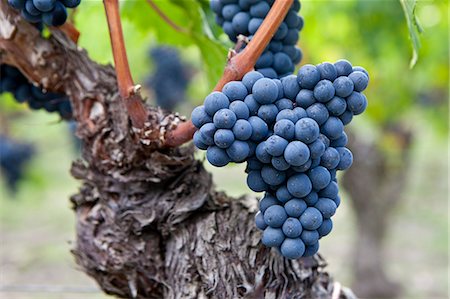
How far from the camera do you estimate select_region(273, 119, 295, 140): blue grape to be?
91 centimetres

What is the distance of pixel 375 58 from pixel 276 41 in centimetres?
277

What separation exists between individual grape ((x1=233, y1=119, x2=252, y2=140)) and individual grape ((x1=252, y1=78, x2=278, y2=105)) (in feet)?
0.15

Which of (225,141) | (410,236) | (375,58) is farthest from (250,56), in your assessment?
(410,236)

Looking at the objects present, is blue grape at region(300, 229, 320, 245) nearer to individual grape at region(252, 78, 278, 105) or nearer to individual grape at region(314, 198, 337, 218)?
individual grape at region(314, 198, 337, 218)

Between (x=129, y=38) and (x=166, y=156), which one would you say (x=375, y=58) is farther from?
(x=166, y=156)

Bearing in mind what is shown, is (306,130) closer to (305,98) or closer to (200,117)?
(305,98)

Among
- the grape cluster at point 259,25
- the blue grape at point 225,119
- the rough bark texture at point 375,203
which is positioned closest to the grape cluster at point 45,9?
the grape cluster at point 259,25

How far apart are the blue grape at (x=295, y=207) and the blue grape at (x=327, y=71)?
0.19 m

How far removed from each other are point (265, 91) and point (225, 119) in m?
0.08

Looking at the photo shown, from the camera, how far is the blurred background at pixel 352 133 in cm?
236

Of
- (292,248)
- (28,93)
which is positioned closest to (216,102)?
(292,248)

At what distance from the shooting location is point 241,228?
1.25m

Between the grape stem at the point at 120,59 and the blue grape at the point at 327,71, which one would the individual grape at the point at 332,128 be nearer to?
the blue grape at the point at 327,71

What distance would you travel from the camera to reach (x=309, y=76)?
0.94 m
